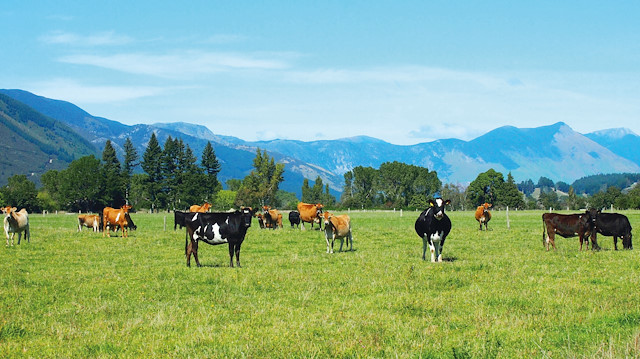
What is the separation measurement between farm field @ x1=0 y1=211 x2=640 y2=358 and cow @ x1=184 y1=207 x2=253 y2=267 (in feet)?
2.68

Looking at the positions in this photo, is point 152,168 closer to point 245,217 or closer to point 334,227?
point 334,227

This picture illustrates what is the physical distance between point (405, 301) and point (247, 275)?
18.0ft

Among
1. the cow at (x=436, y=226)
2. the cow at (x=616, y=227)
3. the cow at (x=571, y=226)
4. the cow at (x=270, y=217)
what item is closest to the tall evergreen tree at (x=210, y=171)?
the cow at (x=270, y=217)

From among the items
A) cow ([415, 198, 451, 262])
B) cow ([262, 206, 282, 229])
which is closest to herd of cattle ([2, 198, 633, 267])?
cow ([415, 198, 451, 262])

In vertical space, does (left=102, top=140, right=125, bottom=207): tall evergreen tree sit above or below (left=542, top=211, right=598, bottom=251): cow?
above

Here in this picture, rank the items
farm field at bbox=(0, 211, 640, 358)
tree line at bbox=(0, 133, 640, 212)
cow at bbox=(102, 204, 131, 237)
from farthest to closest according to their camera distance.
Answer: tree line at bbox=(0, 133, 640, 212)
cow at bbox=(102, 204, 131, 237)
farm field at bbox=(0, 211, 640, 358)

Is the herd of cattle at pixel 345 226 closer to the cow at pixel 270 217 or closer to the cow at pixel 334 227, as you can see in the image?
the cow at pixel 334 227

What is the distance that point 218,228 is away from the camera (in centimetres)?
1888

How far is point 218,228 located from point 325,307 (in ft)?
26.9

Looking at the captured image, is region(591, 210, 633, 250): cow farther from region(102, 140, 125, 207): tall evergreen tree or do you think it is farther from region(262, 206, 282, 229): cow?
region(102, 140, 125, 207): tall evergreen tree

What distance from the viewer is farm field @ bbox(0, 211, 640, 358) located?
28.3 ft

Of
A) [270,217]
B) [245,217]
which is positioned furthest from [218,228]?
[270,217]

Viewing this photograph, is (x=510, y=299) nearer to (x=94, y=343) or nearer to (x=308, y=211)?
(x=94, y=343)

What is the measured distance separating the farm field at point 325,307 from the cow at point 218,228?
818mm
